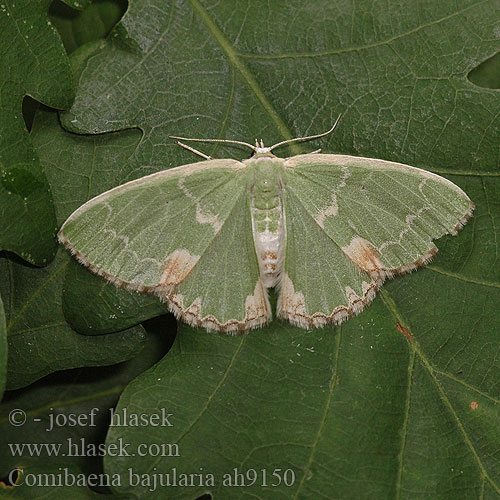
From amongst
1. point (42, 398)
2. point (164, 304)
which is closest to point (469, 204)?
point (164, 304)

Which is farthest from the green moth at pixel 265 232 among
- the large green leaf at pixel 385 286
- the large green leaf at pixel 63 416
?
the large green leaf at pixel 63 416

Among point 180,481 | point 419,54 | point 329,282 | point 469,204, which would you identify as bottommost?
point 180,481

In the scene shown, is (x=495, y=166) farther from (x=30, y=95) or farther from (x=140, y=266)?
(x=30, y=95)

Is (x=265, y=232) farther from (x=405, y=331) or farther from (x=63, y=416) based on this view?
(x=63, y=416)

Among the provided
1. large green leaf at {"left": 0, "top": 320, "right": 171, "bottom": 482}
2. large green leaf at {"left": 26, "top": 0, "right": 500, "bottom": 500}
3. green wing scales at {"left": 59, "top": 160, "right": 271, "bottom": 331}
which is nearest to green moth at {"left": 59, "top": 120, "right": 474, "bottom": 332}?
green wing scales at {"left": 59, "top": 160, "right": 271, "bottom": 331}

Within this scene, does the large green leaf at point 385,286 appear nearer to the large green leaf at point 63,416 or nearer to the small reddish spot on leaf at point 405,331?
the small reddish spot on leaf at point 405,331

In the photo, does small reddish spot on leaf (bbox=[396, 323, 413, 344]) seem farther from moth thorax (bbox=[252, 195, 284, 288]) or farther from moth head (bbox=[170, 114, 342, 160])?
moth head (bbox=[170, 114, 342, 160])
